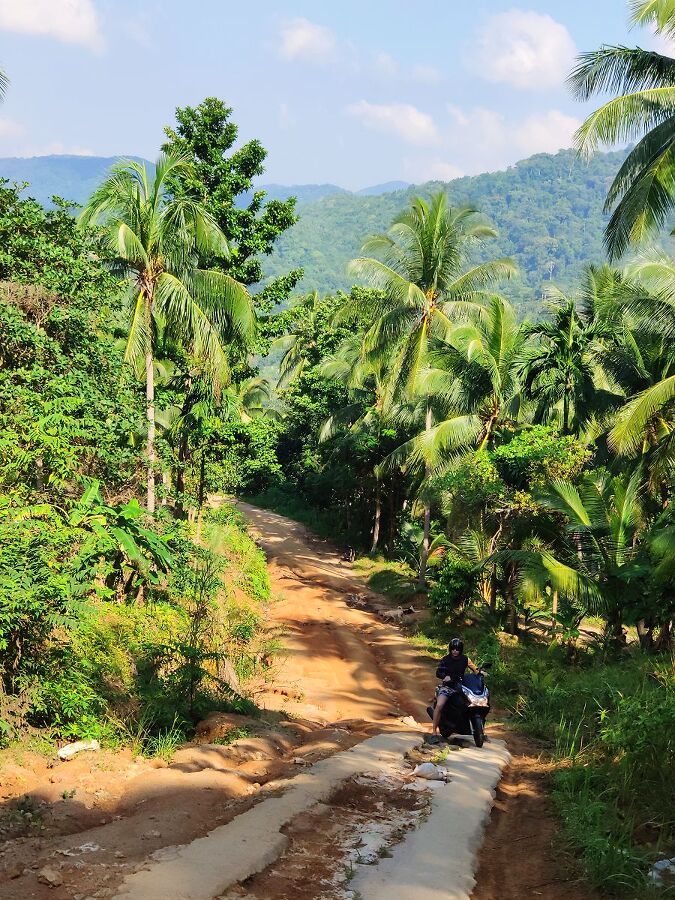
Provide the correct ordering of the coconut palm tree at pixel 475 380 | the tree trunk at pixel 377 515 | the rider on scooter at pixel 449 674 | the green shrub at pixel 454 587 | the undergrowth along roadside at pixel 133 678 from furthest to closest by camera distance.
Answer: the tree trunk at pixel 377 515, the coconut palm tree at pixel 475 380, the green shrub at pixel 454 587, the rider on scooter at pixel 449 674, the undergrowth along roadside at pixel 133 678

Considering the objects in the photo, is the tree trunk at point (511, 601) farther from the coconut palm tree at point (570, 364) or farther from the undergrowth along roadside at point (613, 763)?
the undergrowth along roadside at point (613, 763)

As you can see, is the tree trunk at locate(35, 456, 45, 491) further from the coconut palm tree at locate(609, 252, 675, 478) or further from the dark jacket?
the coconut palm tree at locate(609, 252, 675, 478)

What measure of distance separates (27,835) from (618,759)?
17.0 feet

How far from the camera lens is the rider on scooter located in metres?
Result: 9.09

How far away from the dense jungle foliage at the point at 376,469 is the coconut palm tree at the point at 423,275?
0.07 metres

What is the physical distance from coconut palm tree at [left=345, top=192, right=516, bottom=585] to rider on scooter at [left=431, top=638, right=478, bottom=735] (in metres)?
12.1

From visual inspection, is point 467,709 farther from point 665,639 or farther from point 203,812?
point 665,639

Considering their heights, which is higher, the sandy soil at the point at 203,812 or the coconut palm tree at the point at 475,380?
the coconut palm tree at the point at 475,380

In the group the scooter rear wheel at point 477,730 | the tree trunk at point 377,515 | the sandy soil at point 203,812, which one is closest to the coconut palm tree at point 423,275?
the tree trunk at point 377,515

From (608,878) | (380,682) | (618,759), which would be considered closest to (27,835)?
(608,878)

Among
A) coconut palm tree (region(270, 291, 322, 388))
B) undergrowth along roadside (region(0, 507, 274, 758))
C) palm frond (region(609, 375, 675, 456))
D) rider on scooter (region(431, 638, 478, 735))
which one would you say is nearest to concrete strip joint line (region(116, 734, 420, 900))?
undergrowth along roadside (region(0, 507, 274, 758))

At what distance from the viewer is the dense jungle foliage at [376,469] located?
25.2 feet

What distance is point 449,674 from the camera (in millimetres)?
9344

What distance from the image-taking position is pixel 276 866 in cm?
512
